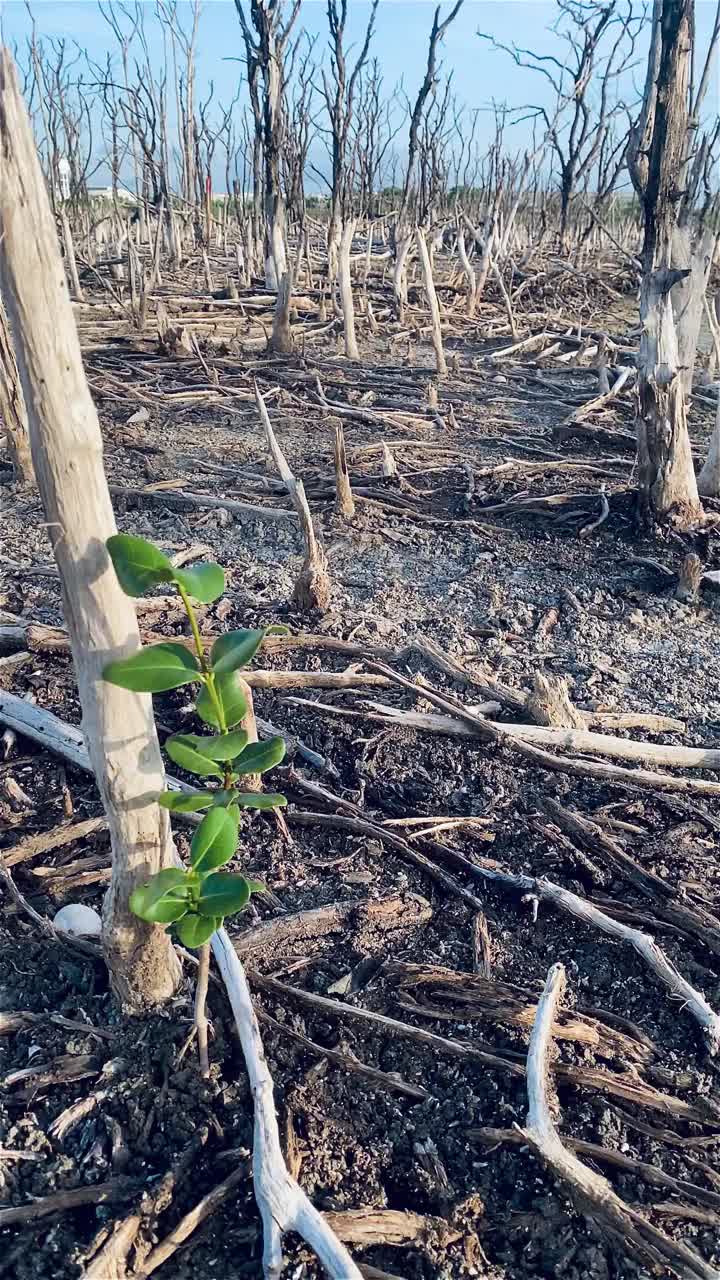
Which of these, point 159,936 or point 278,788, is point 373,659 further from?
point 159,936

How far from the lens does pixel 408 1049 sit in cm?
162

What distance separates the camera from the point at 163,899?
50.8 inches

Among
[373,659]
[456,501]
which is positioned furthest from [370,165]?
[373,659]

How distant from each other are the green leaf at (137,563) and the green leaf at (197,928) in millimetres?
520

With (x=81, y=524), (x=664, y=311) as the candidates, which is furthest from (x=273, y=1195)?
(x=664, y=311)

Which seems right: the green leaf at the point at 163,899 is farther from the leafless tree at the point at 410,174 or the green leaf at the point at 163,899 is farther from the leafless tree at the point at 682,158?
the leafless tree at the point at 410,174

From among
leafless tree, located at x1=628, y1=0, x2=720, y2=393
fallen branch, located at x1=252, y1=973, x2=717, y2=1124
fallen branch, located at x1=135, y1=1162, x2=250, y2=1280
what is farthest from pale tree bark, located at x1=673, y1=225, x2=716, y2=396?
fallen branch, located at x1=135, y1=1162, x2=250, y2=1280

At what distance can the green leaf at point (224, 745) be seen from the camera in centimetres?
125

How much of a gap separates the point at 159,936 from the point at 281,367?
6301mm

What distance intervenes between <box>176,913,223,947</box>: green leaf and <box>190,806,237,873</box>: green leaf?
3.0 inches

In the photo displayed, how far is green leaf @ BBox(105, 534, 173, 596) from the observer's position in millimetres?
1135

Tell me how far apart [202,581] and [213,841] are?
40cm

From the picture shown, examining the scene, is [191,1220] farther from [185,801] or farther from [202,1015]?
[185,801]

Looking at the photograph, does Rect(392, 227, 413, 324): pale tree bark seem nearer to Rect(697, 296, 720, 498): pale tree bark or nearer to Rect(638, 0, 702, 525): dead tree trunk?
Rect(638, 0, 702, 525): dead tree trunk
